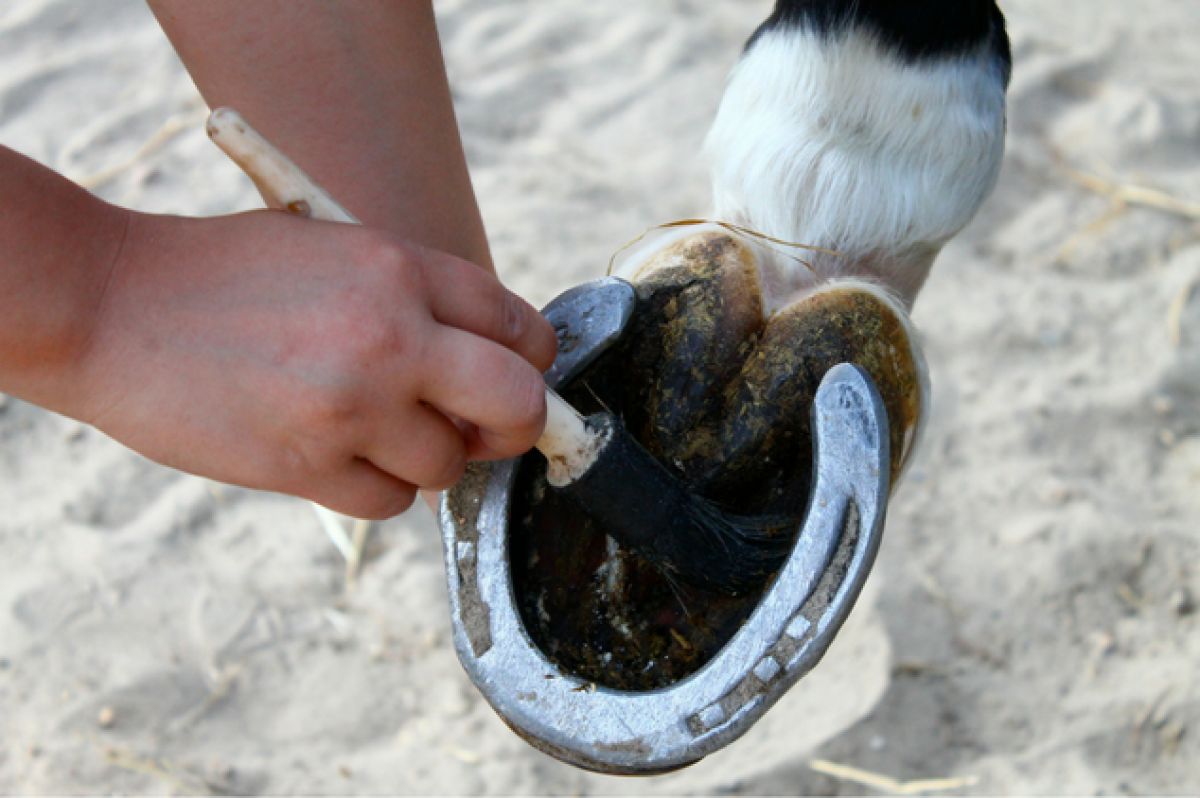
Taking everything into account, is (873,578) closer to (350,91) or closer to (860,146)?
(860,146)

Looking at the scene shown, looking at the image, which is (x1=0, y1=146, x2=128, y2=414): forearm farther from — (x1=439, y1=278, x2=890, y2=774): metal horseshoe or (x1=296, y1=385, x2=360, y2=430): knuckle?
(x1=439, y1=278, x2=890, y2=774): metal horseshoe

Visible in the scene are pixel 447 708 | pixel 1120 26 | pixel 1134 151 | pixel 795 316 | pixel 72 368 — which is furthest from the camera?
pixel 1120 26

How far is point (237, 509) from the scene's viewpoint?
147 centimetres

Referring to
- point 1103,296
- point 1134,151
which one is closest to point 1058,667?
point 1103,296

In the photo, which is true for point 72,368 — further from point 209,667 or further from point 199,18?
point 209,667

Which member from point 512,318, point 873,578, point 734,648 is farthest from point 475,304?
point 873,578

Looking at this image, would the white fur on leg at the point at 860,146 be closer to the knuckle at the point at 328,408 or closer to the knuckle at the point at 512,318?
the knuckle at the point at 512,318

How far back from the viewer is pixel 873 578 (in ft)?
4.56

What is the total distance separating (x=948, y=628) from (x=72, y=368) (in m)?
1.02

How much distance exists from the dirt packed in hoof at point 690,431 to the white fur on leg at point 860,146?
73 millimetres

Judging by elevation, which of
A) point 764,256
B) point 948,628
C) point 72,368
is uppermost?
point 72,368

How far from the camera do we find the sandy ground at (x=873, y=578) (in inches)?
48.9

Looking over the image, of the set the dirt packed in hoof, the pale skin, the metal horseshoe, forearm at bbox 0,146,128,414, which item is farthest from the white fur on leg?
forearm at bbox 0,146,128,414

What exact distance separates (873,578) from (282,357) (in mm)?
933
